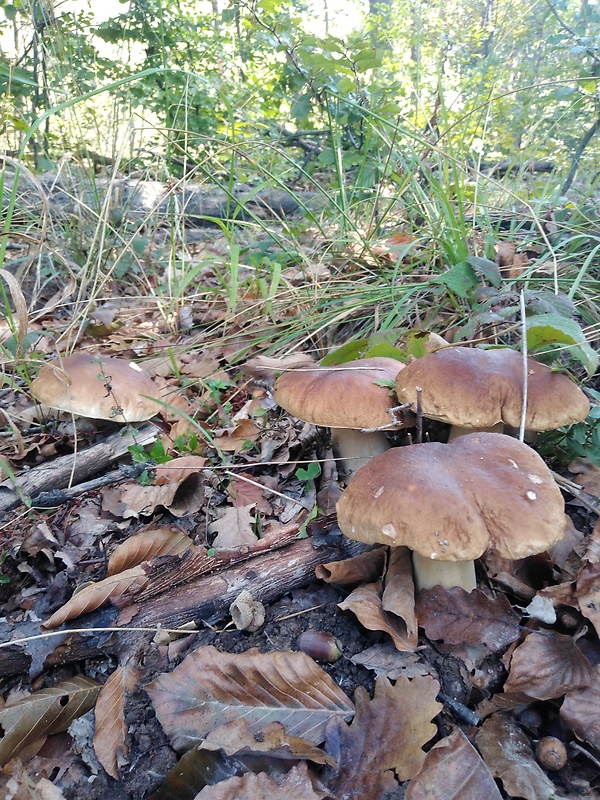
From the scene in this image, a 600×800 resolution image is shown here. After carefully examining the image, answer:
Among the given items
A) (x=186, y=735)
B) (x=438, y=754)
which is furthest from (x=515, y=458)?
(x=186, y=735)

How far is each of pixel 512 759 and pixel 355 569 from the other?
0.64m

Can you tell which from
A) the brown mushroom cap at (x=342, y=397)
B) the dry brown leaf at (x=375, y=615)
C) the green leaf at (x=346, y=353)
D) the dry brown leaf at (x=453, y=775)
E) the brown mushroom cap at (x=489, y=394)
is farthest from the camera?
the green leaf at (x=346, y=353)

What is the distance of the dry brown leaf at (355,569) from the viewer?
1634 mm

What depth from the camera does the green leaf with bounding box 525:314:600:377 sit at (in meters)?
1.75

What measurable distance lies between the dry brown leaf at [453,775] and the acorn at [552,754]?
0.20 meters

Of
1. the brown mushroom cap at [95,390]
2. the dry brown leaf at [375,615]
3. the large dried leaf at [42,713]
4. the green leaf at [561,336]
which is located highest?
the green leaf at [561,336]

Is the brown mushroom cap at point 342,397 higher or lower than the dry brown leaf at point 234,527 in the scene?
higher

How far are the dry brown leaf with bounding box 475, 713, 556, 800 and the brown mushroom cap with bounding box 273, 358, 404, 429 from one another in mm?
973

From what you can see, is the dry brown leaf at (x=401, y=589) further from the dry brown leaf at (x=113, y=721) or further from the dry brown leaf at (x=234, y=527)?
the dry brown leaf at (x=113, y=721)

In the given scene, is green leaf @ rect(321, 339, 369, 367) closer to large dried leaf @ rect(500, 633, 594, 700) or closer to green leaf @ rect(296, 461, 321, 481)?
green leaf @ rect(296, 461, 321, 481)

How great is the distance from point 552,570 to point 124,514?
1723 millimetres

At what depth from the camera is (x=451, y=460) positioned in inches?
55.9

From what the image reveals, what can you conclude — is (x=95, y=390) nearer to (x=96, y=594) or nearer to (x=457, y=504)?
(x=96, y=594)

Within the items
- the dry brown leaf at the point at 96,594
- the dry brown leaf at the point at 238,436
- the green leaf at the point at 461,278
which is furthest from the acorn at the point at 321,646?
the green leaf at the point at 461,278
